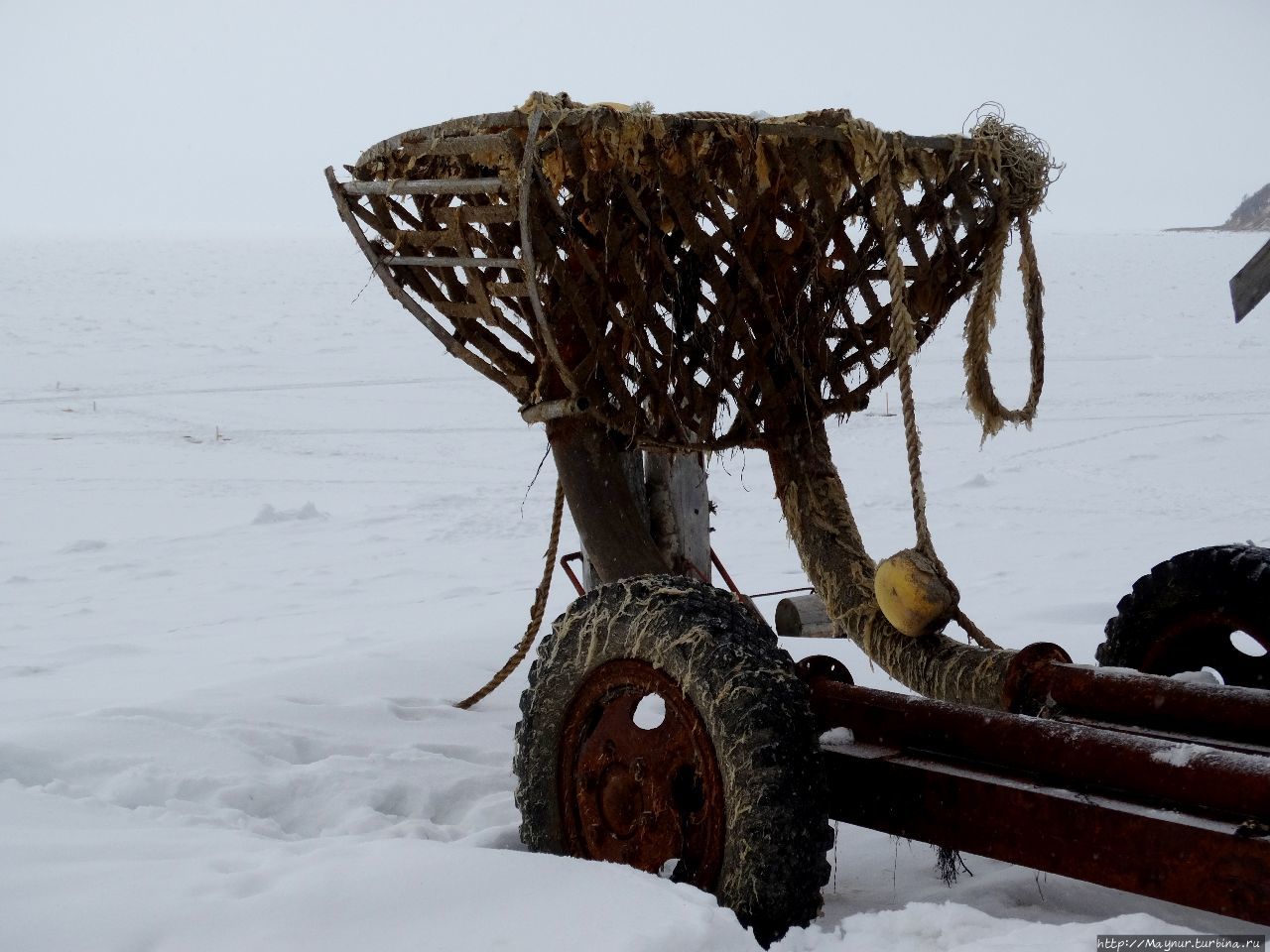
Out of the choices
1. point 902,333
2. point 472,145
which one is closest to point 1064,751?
point 902,333

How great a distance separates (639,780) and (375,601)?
3959mm

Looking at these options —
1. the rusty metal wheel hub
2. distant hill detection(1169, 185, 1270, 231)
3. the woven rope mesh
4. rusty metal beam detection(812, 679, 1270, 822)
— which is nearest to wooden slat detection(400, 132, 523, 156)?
the woven rope mesh

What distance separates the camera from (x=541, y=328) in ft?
9.02

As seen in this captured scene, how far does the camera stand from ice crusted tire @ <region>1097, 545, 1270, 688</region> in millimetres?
2828

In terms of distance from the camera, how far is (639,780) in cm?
231

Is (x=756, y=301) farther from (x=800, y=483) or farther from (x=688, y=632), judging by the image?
(x=688, y=632)

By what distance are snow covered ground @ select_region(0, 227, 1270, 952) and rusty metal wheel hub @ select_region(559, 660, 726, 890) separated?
144 millimetres

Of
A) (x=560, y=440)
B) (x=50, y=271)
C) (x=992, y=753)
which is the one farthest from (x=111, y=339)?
(x=992, y=753)

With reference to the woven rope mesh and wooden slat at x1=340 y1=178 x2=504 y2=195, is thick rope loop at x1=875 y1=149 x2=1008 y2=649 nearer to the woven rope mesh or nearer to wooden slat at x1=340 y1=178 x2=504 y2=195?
the woven rope mesh

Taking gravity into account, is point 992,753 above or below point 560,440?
below

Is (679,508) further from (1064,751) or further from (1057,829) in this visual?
(1057,829)

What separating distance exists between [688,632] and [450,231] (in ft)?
3.87

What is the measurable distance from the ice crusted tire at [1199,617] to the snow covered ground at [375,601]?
0.76m

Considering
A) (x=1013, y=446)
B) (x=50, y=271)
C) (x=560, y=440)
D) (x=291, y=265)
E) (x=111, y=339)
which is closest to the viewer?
(x=560, y=440)
